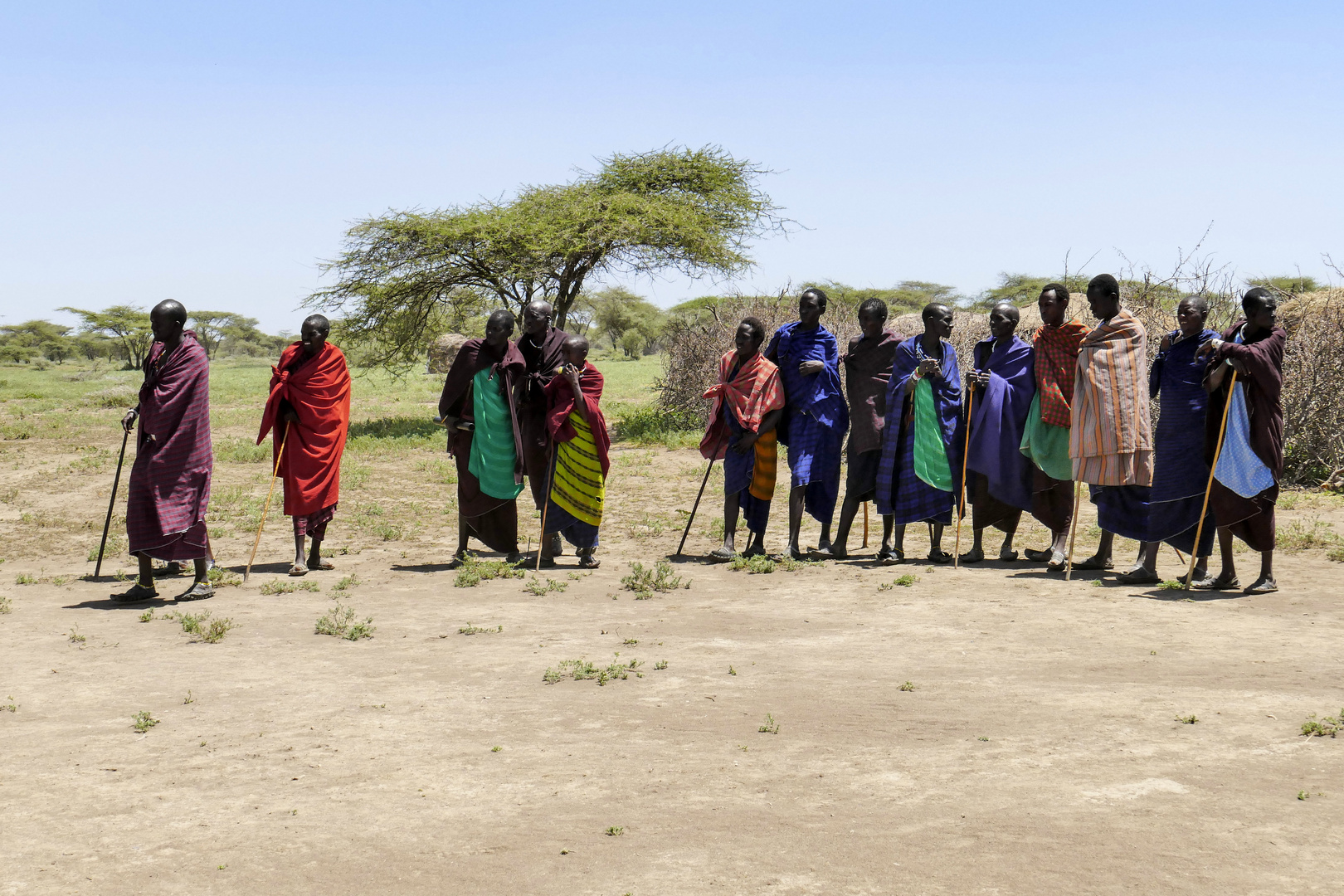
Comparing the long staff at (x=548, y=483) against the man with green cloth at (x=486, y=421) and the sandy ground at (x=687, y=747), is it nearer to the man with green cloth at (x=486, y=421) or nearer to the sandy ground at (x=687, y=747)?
the man with green cloth at (x=486, y=421)

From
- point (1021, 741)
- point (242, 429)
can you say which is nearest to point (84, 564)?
point (1021, 741)

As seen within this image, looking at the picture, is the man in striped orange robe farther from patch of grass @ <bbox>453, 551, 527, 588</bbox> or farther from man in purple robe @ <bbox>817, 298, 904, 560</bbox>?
patch of grass @ <bbox>453, 551, 527, 588</bbox>

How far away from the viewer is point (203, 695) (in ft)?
16.4

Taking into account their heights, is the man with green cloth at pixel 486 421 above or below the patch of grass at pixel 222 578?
above

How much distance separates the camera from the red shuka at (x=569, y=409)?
7926 millimetres

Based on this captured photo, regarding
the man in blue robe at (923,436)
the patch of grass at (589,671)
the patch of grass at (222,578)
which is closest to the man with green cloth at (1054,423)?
the man in blue robe at (923,436)

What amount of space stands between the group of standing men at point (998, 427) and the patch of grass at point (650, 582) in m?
0.84

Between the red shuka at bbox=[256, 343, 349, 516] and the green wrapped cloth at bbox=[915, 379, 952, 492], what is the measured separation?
157 inches

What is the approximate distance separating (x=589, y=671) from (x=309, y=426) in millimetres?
3573

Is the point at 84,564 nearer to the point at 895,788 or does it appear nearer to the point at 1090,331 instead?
the point at 895,788

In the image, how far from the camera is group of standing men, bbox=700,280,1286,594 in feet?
23.6

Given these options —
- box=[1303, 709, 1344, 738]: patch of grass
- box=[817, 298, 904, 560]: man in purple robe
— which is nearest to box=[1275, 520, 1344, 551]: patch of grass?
box=[817, 298, 904, 560]: man in purple robe

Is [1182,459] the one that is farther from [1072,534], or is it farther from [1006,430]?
[1006,430]

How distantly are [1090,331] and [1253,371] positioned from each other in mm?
1094
